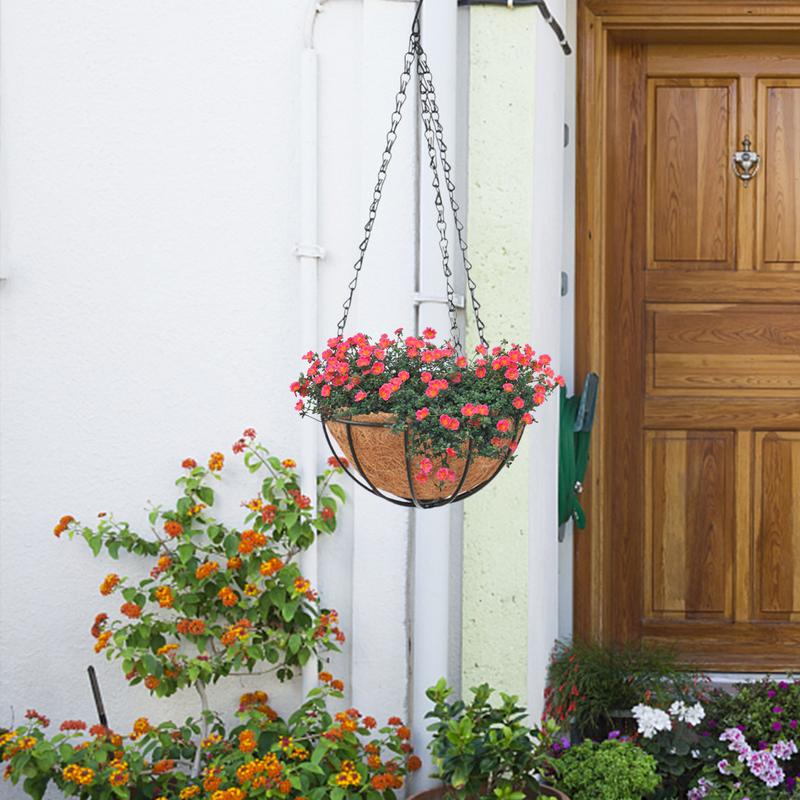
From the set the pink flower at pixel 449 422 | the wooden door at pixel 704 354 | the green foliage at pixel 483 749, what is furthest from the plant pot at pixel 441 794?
the pink flower at pixel 449 422

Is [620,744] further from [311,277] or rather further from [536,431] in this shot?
[311,277]

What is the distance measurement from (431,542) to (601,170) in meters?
1.61

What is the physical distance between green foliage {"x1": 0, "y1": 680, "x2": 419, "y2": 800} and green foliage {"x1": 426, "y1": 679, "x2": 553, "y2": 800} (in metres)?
0.15

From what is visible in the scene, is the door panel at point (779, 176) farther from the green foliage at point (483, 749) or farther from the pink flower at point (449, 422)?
the pink flower at point (449, 422)

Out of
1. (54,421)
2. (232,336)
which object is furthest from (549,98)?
(54,421)

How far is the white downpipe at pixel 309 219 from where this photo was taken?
11.0 feet

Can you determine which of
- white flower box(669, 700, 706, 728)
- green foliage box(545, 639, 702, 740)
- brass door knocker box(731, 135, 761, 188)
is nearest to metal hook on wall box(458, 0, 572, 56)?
brass door knocker box(731, 135, 761, 188)

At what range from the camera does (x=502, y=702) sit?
11.3ft

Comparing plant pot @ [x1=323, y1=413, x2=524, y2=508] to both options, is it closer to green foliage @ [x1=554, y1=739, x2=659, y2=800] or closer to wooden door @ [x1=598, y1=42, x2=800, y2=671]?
green foliage @ [x1=554, y1=739, x2=659, y2=800]

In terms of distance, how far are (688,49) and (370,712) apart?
2508mm

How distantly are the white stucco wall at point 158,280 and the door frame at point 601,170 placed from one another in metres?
1.08

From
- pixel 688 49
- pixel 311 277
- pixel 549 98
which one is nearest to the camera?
pixel 311 277

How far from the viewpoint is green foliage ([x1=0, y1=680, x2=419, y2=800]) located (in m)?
3.10

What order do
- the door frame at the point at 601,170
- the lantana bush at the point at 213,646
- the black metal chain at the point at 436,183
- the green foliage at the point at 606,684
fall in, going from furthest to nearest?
the door frame at the point at 601,170 → the green foliage at the point at 606,684 → the lantana bush at the point at 213,646 → the black metal chain at the point at 436,183
